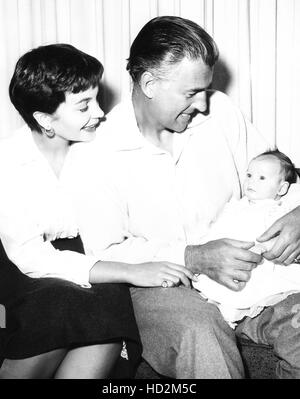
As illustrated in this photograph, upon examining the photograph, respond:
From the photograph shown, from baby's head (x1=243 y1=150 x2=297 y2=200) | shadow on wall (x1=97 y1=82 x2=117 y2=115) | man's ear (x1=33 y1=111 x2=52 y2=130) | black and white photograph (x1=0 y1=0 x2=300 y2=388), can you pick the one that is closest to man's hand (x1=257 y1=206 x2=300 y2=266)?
black and white photograph (x1=0 y1=0 x2=300 y2=388)

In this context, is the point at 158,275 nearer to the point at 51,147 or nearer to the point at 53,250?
the point at 53,250

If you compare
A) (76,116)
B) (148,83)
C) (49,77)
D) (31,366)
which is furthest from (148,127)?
(31,366)

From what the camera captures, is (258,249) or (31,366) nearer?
(31,366)

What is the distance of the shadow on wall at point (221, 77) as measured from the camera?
2486 millimetres

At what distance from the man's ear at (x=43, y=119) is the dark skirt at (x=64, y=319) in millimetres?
523

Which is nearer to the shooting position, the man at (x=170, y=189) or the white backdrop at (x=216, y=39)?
the man at (x=170, y=189)

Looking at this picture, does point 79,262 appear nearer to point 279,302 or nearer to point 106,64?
point 279,302

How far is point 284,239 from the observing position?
1.69 meters

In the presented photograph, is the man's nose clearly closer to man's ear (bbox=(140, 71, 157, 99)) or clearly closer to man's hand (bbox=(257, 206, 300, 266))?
man's ear (bbox=(140, 71, 157, 99))

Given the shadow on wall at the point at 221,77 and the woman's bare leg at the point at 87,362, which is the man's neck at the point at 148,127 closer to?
the shadow on wall at the point at 221,77

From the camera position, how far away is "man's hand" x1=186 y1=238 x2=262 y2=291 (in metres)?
1.65

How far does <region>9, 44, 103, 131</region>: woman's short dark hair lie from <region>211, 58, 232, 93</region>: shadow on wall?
2.92 ft

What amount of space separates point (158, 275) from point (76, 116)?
1.97ft
